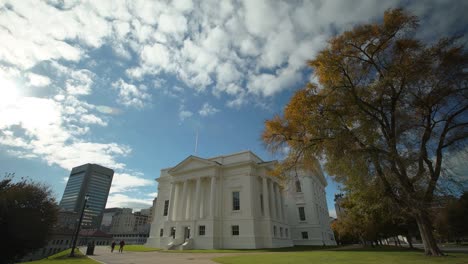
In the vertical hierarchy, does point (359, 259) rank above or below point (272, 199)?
below

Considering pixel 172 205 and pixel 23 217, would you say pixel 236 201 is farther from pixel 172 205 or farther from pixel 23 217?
pixel 23 217

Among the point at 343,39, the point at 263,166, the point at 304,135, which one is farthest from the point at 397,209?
the point at 263,166

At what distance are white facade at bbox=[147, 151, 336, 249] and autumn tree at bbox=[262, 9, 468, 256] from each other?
1804cm

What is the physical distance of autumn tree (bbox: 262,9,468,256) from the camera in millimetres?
12914

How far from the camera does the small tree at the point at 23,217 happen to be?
19812mm

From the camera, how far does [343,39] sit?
15.0 metres

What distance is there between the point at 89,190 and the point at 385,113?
6707 inches

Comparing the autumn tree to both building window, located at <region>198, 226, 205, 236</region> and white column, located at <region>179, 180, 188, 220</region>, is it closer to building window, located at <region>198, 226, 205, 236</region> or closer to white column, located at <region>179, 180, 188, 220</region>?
building window, located at <region>198, 226, 205, 236</region>

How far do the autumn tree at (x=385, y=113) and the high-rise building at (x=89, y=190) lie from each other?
162 metres

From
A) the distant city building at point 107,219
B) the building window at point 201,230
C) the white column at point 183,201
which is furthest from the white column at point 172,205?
the distant city building at point 107,219

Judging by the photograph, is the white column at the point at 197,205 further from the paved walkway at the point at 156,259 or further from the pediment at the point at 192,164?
the paved walkway at the point at 156,259

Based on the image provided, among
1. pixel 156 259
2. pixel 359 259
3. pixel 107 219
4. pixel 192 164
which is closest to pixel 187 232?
pixel 192 164

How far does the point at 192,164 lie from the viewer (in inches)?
1538

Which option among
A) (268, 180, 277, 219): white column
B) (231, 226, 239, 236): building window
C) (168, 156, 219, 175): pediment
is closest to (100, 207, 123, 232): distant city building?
(168, 156, 219, 175): pediment
